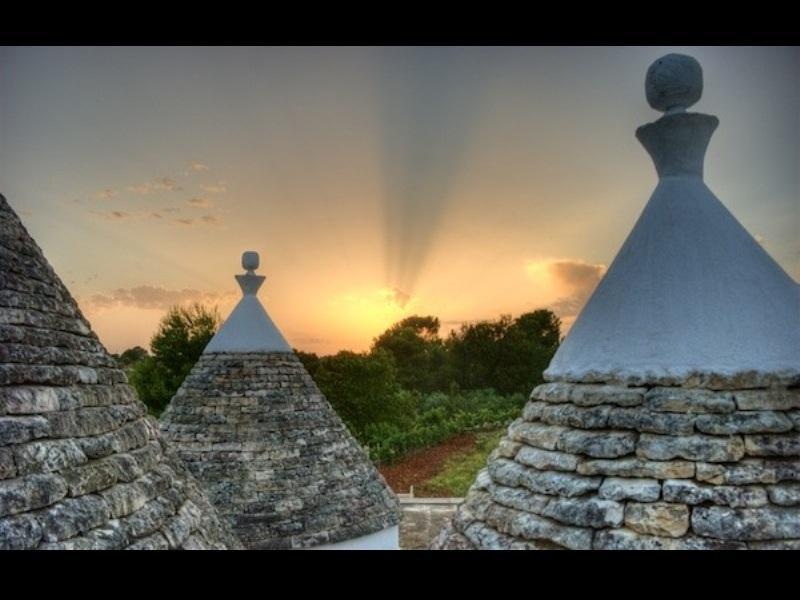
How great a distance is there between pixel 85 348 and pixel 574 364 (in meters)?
3.06

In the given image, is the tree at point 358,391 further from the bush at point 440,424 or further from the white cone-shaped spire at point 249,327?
the white cone-shaped spire at point 249,327

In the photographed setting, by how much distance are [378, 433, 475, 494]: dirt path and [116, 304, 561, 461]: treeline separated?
437 mm

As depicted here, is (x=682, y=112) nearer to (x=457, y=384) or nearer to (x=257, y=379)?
(x=257, y=379)

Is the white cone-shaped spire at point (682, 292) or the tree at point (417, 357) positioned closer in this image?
the white cone-shaped spire at point (682, 292)

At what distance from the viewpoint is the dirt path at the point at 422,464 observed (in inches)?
995

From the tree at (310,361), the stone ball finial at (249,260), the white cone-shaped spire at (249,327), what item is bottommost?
the white cone-shaped spire at (249,327)

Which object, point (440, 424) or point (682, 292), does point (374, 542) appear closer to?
point (682, 292)

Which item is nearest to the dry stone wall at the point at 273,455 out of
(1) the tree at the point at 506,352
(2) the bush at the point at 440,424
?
(2) the bush at the point at 440,424

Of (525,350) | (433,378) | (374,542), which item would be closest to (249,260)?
(374,542)

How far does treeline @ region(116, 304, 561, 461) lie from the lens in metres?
28.8

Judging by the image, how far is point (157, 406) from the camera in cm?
Result: 2834

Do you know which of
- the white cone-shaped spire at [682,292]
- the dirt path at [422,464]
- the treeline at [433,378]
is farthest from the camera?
the treeline at [433,378]

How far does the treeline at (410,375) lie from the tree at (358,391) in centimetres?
5
